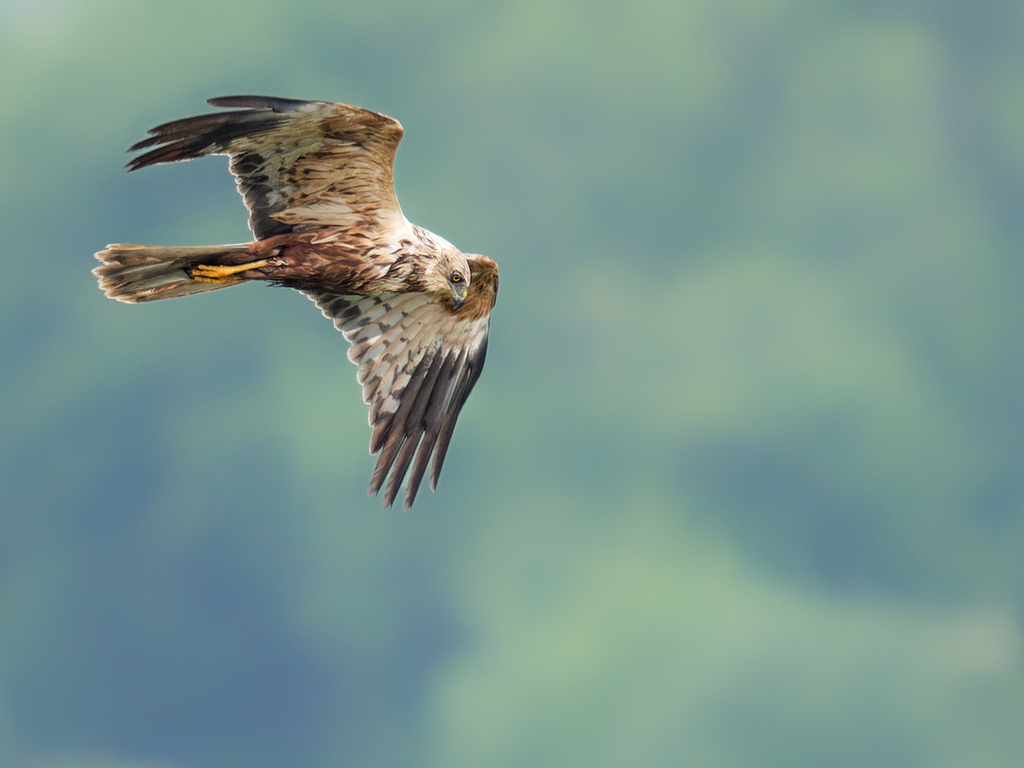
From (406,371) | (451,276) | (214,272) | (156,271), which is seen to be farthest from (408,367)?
(156,271)

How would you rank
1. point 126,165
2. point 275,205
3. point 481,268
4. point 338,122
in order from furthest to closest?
point 481,268, point 275,205, point 338,122, point 126,165

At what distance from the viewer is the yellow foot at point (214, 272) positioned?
33.2 feet

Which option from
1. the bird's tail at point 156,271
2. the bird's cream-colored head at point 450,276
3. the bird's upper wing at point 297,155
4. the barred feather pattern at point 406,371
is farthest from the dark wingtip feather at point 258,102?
the barred feather pattern at point 406,371

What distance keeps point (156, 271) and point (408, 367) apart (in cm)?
318

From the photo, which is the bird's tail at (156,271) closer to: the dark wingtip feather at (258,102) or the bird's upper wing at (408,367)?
the dark wingtip feather at (258,102)

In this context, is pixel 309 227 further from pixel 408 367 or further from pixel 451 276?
pixel 408 367

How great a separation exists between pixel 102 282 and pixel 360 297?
2875 mm

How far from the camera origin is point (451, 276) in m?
11.1

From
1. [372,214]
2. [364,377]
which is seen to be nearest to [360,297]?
[364,377]

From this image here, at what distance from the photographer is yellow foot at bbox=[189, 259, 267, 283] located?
10.1 m

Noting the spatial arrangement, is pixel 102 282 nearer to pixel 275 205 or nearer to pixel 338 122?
pixel 275 205

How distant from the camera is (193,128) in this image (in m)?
9.52

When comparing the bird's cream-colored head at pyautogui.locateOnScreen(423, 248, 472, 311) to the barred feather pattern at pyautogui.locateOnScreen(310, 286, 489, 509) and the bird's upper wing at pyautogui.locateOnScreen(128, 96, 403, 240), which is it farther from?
the barred feather pattern at pyautogui.locateOnScreen(310, 286, 489, 509)

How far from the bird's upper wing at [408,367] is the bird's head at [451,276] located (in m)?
0.82
